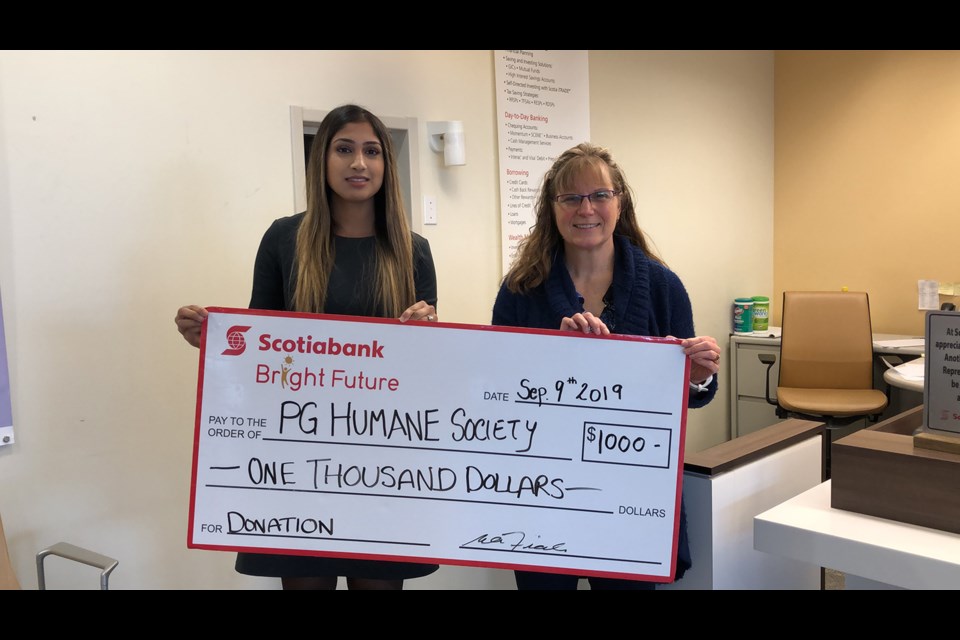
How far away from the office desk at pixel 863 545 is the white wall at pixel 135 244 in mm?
1751

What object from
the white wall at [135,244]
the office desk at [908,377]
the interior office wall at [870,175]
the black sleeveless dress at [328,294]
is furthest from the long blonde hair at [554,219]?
the interior office wall at [870,175]

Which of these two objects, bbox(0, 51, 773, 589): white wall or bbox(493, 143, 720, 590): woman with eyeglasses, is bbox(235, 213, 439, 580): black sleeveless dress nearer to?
bbox(493, 143, 720, 590): woman with eyeglasses

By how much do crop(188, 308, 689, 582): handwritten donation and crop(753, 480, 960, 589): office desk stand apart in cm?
22

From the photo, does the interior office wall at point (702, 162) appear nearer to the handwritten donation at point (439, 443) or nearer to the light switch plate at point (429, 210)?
the light switch plate at point (429, 210)

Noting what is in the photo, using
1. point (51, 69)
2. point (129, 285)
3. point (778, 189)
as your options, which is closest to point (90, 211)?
point (129, 285)

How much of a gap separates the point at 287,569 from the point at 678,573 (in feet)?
2.99

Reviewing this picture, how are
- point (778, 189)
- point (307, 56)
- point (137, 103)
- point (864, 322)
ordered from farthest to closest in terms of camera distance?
point (778, 189), point (864, 322), point (307, 56), point (137, 103)

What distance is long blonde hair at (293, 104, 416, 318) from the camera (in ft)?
5.46

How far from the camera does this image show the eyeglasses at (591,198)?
5.51ft

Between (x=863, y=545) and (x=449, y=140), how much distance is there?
2158 mm

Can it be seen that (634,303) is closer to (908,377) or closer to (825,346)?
(908,377)

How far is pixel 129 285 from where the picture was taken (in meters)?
2.17

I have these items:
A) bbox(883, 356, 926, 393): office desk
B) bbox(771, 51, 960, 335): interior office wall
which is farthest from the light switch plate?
bbox(771, 51, 960, 335): interior office wall
